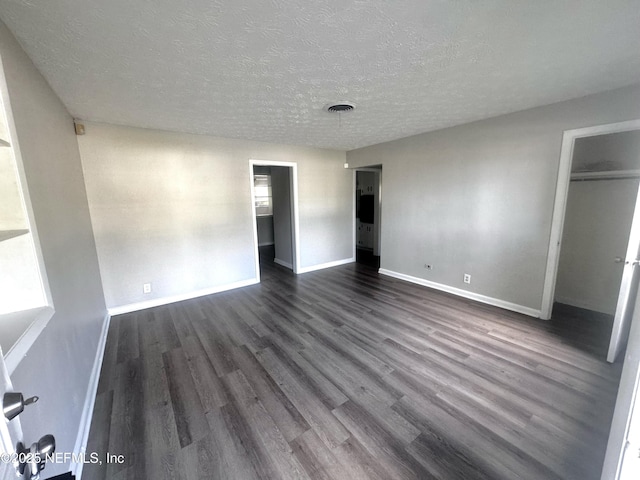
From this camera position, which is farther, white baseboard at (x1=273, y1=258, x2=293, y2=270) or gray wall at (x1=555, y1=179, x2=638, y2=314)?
white baseboard at (x1=273, y1=258, x2=293, y2=270)

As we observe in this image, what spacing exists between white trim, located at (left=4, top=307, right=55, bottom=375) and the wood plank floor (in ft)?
2.99

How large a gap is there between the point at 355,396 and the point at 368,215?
16.9ft

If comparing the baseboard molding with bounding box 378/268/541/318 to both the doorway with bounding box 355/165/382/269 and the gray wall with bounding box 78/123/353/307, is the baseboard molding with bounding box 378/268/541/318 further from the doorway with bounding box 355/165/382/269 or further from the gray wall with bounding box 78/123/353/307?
the gray wall with bounding box 78/123/353/307

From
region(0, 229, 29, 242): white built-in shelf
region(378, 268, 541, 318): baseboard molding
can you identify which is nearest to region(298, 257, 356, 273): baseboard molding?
region(378, 268, 541, 318): baseboard molding

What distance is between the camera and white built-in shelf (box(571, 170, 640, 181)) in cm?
271

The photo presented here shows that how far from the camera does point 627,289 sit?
81.7 inches

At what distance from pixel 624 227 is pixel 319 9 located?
3976 millimetres

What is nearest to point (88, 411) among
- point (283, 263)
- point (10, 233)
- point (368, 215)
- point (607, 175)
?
point (10, 233)

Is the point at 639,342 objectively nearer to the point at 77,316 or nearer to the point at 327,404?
the point at 327,404

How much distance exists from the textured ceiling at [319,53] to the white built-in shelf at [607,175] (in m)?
1.08

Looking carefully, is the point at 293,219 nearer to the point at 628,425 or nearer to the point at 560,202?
the point at 560,202

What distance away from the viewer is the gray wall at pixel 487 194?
2738mm

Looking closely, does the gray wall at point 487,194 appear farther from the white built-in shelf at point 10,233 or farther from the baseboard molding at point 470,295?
the white built-in shelf at point 10,233

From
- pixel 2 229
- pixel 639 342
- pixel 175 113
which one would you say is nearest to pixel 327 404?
pixel 639 342
